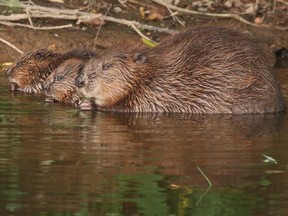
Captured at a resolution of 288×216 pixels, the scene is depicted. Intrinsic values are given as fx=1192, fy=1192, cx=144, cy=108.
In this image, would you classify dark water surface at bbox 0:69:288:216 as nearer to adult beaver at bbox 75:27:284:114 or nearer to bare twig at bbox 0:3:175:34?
adult beaver at bbox 75:27:284:114

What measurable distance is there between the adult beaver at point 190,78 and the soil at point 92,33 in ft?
7.10

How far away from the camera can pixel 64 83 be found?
35.6 feet

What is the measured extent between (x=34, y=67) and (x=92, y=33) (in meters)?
1.42

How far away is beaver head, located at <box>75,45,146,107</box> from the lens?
1017 cm

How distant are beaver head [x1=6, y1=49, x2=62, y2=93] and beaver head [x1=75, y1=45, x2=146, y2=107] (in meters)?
1.10

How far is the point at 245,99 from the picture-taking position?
9.82 metres

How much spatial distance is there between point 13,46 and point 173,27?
2.17 meters

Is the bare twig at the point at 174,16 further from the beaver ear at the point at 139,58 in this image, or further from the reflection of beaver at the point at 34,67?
the beaver ear at the point at 139,58

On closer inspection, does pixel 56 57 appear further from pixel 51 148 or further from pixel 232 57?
pixel 51 148

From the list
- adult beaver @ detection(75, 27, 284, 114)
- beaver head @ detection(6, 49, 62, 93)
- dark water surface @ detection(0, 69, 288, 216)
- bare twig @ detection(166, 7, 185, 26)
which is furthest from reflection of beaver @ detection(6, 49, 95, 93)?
bare twig @ detection(166, 7, 185, 26)

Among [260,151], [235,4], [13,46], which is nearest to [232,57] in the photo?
[260,151]

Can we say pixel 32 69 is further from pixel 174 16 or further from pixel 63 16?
pixel 174 16

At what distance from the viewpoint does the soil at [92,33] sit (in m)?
12.5

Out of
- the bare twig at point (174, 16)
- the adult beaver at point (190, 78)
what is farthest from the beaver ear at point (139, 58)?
the bare twig at point (174, 16)
